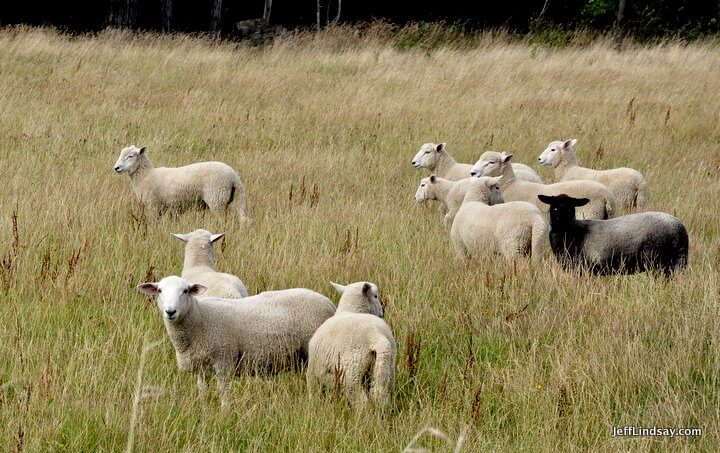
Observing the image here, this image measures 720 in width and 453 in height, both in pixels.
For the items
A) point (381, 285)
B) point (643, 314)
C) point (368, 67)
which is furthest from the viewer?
point (368, 67)

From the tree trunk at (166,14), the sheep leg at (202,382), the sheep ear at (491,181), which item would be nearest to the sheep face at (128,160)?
the sheep ear at (491,181)

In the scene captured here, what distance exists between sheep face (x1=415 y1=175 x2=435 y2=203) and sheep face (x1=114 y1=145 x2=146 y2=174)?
258cm

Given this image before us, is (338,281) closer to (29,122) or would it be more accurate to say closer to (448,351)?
(448,351)

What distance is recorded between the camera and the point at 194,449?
3.15 m

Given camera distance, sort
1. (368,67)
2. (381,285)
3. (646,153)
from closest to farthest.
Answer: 1. (381,285)
2. (646,153)
3. (368,67)

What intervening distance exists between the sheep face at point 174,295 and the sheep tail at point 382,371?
0.91m

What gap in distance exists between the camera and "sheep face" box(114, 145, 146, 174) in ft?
24.5

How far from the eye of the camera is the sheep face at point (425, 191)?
7695 millimetres

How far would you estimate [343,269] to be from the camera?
539cm

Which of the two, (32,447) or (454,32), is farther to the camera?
(454,32)

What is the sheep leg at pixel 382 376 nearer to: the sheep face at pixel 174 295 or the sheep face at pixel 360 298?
the sheep face at pixel 360 298

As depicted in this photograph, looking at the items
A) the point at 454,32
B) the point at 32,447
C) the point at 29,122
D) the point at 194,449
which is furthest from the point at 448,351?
the point at 454,32

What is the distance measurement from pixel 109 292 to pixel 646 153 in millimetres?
7323

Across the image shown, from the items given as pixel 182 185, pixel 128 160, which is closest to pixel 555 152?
pixel 182 185
